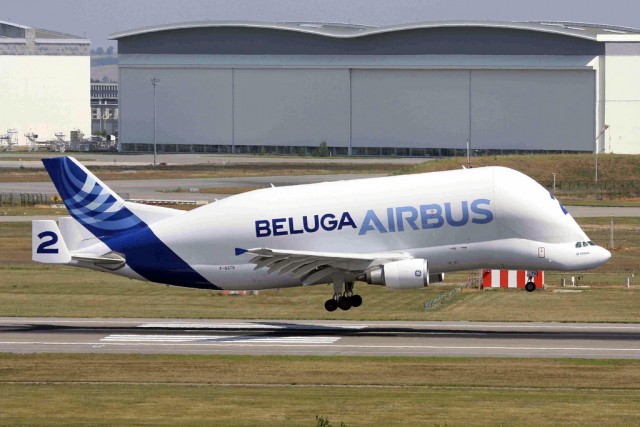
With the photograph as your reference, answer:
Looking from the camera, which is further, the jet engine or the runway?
the jet engine

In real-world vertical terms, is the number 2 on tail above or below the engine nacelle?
above

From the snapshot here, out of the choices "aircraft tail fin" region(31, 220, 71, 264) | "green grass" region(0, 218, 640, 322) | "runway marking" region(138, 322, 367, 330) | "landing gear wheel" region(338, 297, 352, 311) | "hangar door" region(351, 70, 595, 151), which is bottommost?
"runway marking" region(138, 322, 367, 330)

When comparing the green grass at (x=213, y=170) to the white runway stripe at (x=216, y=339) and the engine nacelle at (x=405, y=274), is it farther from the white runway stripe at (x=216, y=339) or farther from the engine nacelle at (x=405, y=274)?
the engine nacelle at (x=405, y=274)

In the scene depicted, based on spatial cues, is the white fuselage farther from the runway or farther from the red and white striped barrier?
the red and white striped barrier

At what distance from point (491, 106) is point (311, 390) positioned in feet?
484

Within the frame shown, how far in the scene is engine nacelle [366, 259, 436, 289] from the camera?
5491 centimetres

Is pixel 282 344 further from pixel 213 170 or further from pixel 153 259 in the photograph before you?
pixel 213 170

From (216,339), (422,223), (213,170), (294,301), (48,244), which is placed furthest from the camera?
(213,170)

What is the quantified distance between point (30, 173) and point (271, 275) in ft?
394

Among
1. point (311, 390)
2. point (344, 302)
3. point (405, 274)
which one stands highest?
point (405, 274)

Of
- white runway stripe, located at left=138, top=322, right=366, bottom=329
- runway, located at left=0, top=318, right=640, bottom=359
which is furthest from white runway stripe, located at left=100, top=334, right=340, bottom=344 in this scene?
white runway stripe, located at left=138, top=322, right=366, bottom=329

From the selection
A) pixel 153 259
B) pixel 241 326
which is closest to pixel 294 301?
pixel 241 326

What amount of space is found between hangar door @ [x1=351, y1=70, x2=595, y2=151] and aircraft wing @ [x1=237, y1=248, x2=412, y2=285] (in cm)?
13057

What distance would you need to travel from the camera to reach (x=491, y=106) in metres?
191
